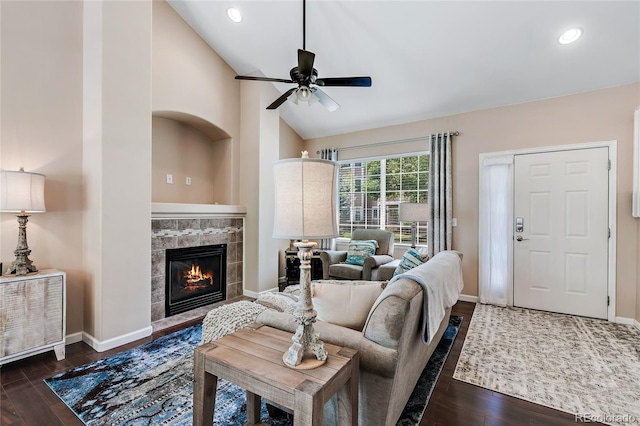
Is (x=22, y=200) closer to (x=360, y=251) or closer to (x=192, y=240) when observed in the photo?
(x=192, y=240)

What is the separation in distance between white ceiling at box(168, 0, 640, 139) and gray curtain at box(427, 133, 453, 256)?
0.54 meters

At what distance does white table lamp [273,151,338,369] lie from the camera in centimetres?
124

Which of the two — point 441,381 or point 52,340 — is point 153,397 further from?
point 441,381

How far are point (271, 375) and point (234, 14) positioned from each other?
4.05 m

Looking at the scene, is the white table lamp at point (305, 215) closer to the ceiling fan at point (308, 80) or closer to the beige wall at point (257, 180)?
the ceiling fan at point (308, 80)

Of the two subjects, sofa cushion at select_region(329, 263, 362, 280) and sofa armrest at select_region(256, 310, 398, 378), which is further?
sofa cushion at select_region(329, 263, 362, 280)

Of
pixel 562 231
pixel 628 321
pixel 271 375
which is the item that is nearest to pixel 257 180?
pixel 271 375

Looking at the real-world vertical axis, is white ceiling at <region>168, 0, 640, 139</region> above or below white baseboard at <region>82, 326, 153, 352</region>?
above

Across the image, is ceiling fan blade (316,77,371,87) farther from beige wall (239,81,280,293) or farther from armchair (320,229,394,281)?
armchair (320,229,394,281)

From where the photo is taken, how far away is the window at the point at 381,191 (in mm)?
4918

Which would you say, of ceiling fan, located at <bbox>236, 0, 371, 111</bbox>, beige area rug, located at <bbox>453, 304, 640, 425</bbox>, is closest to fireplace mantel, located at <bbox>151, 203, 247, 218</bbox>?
ceiling fan, located at <bbox>236, 0, 371, 111</bbox>

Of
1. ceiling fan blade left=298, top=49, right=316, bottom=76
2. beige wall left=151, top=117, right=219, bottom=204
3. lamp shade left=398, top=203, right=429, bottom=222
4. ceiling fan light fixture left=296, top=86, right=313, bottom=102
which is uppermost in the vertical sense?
ceiling fan blade left=298, top=49, right=316, bottom=76

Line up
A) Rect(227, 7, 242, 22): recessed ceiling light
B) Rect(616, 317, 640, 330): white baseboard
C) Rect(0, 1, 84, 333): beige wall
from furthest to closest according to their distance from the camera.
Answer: Rect(227, 7, 242, 22): recessed ceiling light < Rect(616, 317, 640, 330): white baseboard < Rect(0, 1, 84, 333): beige wall

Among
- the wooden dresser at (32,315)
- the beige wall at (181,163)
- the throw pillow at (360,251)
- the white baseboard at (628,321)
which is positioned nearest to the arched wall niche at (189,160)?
the beige wall at (181,163)
